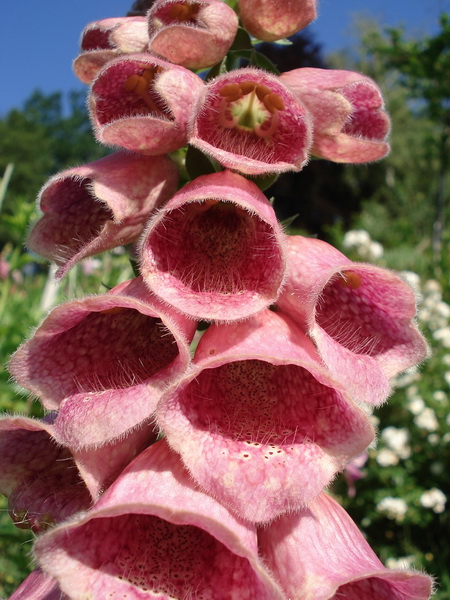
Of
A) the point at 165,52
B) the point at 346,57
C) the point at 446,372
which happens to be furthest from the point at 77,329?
the point at 346,57

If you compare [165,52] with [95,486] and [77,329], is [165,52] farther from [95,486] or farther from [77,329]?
[95,486]

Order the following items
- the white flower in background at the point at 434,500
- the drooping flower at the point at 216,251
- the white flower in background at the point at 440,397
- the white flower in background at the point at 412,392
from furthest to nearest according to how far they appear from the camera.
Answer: the white flower in background at the point at 412,392 < the white flower in background at the point at 440,397 < the white flower in background at the point at 434,500 < the drooping flower at the point at 216,251

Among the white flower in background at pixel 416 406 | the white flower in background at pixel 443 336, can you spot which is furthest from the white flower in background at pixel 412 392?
the white flower in background at pixel 443 336

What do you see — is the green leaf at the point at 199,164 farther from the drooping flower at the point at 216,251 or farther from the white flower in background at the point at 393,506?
the white flower in background at the point at 393,506

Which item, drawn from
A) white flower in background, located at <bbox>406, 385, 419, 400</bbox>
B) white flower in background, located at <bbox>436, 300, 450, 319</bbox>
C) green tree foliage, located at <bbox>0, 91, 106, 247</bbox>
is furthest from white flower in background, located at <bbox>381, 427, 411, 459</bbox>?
green tree foliage, located at <bbox>0, 91, 106, 247</bbox>

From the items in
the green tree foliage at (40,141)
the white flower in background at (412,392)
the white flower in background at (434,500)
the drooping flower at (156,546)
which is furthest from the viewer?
the green tree foliage at (40,141)

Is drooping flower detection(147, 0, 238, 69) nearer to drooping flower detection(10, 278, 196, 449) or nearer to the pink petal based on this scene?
drooping flower detection(10, 278, 196, 449)
